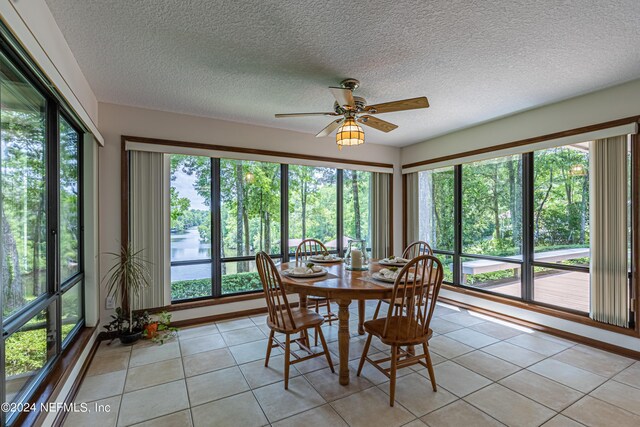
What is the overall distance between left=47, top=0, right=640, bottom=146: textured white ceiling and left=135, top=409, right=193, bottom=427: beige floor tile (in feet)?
8.41

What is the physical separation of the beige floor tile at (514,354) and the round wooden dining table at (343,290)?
1483 millimetres

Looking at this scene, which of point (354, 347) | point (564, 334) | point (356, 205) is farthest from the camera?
point (356, 205)

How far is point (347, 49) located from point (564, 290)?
348 cm

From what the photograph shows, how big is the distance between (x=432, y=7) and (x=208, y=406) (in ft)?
9.70

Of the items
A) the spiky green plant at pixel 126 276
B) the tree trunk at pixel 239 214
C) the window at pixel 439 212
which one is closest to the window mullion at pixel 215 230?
the tree trunk at pixel 239 214

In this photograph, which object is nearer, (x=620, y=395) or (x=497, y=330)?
(x=620, y=395)

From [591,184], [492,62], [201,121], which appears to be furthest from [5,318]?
[591,184]

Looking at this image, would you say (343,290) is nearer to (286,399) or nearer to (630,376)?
(286,399)

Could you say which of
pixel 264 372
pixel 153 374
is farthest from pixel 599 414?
pixel 153 374

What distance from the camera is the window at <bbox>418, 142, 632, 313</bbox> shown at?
326 cm

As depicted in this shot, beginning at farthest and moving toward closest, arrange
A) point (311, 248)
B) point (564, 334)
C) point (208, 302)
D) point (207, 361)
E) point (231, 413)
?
point (311, 248), point (208, 302), point (564, 334), point (207, 361), point (231, 413)

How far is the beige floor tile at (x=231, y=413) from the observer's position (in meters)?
1.90

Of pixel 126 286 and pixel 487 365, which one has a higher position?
pixel 126 286

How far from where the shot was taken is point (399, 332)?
2.16 m
